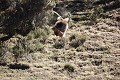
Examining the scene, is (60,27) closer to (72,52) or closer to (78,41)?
(72,52)

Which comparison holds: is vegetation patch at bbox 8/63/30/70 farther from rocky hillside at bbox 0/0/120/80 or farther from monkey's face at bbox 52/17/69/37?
monkey's face at bbox 52/17/69/37

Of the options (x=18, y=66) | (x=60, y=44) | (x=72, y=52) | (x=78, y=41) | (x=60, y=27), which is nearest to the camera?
(x=60, y=27)

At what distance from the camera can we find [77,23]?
2969 cm

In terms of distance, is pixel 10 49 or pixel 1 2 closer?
pixel 1 2

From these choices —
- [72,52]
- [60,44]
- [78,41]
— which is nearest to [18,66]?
[72,52]

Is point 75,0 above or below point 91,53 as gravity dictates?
above

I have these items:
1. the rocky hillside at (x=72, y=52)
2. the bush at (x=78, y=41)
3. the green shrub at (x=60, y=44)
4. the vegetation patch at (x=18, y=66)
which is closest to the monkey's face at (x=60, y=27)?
the rocky hillside at (x=72, y=52)

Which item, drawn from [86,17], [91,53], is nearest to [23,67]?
[91,53]

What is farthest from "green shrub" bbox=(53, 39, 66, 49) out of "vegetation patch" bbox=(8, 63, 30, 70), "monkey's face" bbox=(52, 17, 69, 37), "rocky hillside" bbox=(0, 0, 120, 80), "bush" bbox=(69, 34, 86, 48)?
"monkey's face" bbox=(52, 17, 69, 37)

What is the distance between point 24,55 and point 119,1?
46.7ft

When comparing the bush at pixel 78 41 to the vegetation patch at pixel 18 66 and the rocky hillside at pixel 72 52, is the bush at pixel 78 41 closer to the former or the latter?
the rocky hillside at pixel 72 52

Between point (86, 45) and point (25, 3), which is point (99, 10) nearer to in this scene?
point (86, 45)

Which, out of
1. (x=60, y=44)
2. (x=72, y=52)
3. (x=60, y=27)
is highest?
(x=60, y=27)

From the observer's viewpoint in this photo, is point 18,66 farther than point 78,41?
No
